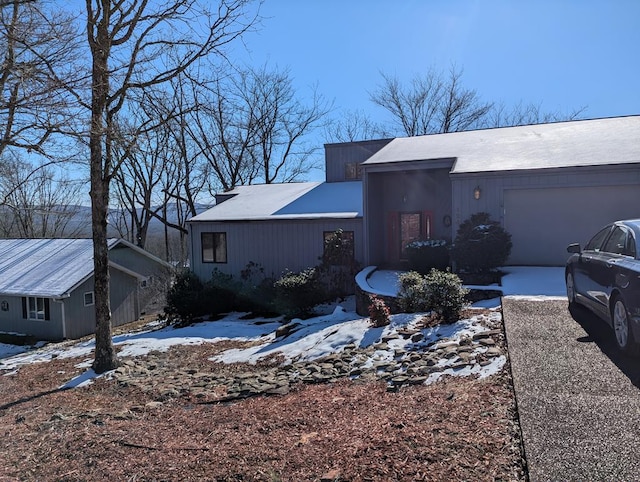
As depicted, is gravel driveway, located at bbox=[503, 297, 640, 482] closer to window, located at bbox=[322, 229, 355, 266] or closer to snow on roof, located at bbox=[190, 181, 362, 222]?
window, located at bbox=[322, 229, 355, 266]

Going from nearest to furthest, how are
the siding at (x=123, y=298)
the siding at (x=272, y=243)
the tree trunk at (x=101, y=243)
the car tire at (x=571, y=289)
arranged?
the car tire at (x=571, y=289)
the tree trunk at (x=101, y=243)
the siding at (x=272, y=243)
the siding at (x=123, y=298)

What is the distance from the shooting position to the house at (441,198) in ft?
42.3

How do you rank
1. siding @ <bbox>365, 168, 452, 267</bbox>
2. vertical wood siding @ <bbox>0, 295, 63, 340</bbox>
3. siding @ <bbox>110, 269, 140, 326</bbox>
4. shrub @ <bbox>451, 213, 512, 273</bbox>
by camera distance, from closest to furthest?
shrub @ <bbox>451, 213, 512, 273</bbox> < siding @ <bbox>365, 168, 452, 267</bbox> < vertical wood siding @ <bbox>0, 295, 63, 340</bbox> < siding @ <bbox>110, 269, 140, 326</bbox>

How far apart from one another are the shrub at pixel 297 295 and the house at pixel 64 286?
1034cm

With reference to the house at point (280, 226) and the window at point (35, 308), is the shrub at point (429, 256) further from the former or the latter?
the window at point (35, 308)

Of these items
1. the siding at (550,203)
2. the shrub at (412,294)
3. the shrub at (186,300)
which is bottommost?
the shrub at (186,300)

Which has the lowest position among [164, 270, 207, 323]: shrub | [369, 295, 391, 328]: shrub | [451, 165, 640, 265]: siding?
[164, 270, 207, 323]: shrub

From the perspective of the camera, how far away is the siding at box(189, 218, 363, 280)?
59.3 feet

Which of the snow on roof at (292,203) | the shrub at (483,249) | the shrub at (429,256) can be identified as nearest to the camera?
the shrub at (483,249)

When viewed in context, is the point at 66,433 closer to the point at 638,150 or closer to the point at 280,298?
the point at 280,298

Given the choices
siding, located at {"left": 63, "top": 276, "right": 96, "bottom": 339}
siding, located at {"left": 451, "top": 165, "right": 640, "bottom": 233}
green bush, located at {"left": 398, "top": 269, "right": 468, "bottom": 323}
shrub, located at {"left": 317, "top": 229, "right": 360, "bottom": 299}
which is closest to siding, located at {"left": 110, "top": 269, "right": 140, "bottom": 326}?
siding, located at {"left": 63, "top": 276, "right": 96, "bottom": 339}

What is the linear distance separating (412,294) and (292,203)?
1169cm

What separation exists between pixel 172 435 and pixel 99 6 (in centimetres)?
868

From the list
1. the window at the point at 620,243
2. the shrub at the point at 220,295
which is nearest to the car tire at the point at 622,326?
the window at the point at 620,243
